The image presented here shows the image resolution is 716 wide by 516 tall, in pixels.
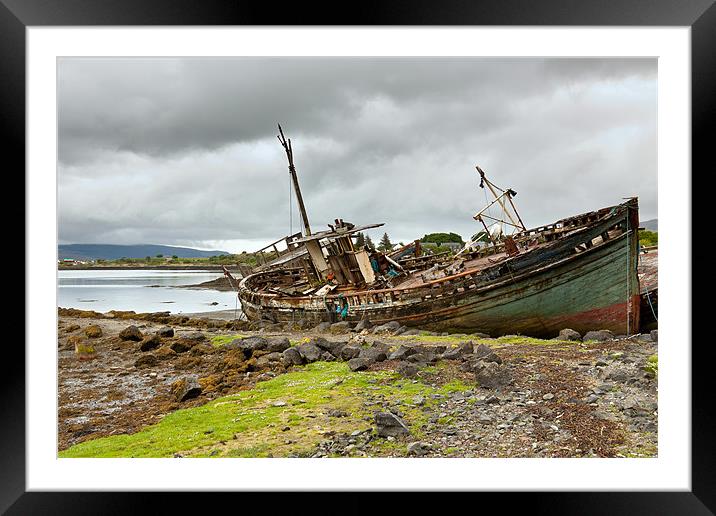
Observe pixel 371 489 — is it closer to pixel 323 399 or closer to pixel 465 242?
pixel 323 399

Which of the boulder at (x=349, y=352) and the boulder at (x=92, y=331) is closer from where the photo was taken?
the boulder at (x=349, y=352)

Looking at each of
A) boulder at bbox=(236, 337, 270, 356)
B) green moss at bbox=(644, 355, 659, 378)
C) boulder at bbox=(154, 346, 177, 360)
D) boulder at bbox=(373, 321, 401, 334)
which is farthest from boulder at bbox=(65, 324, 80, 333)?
green moss at bbox=(644, 355, 659, 378)

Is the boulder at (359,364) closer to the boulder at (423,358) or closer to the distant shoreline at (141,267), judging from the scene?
the boulder at (423,358)

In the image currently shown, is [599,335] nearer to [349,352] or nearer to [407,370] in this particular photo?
[407,370]

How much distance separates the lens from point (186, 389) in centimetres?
486

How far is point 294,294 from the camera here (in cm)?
955

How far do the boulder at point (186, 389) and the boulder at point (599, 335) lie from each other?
5.33 metres

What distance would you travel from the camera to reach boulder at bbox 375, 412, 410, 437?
412 cm

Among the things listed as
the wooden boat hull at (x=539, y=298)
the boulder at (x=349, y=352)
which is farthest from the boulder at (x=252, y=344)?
the wooden boat hull at (x=539, y=298)

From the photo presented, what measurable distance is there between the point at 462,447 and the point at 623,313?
13.1 feet

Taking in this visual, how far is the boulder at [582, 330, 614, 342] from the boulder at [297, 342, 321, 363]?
387cm

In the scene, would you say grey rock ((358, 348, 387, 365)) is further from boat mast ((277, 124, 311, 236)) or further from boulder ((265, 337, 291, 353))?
boat mast ((277, 124, 311, 236))
